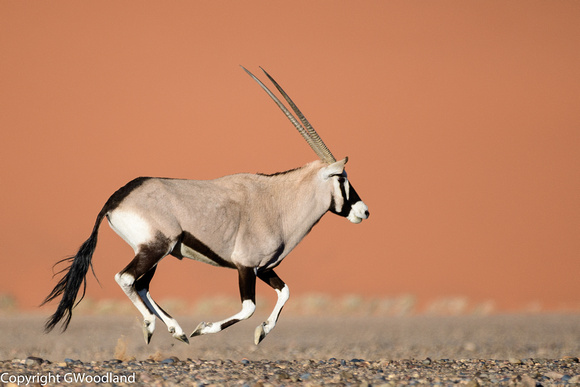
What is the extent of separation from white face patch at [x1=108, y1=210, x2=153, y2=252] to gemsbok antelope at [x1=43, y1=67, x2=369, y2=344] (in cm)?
1

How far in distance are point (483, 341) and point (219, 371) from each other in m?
12.1

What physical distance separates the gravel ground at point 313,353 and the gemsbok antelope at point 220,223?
681 mm

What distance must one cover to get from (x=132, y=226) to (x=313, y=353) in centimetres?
798

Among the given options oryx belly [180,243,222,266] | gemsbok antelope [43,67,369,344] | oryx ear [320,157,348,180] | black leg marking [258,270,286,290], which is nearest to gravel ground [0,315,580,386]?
gemsbok antelope [43,67,369,344]

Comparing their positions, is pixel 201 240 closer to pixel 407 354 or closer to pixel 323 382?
pixel 323 382

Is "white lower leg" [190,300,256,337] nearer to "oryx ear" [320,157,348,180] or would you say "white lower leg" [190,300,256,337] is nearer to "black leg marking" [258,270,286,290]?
"black leg marking" [258,270,286,290]

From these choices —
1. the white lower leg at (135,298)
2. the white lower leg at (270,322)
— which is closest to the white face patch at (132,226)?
the white lower leg at (135,298)

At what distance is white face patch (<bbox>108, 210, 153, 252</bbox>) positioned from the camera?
9648 mm

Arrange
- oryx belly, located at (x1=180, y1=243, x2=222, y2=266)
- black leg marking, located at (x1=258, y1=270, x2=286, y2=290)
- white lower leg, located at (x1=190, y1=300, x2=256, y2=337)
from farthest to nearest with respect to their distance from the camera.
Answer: black leg marking, located at (x1=258, y1=270, x2=286, y2=290)
oryx belly, located at (x1=180, y1=243, x2=222, y2=266)
white lower leg, located at (x1=190, y1=300, x2=256, y2=337)

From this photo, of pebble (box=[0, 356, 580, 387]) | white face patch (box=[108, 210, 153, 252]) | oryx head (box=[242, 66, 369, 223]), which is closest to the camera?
pebble (box=[0, 356, 580, 387])

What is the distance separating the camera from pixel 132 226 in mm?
9727

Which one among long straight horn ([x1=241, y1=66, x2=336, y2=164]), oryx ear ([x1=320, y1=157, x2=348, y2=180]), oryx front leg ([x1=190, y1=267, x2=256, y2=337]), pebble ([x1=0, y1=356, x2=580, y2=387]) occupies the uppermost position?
long straight horn ([x1=241, y1=66, x2=336, y2=164])

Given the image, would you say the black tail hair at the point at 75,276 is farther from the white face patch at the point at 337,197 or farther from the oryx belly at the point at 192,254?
the white face patch at the point at 337,197

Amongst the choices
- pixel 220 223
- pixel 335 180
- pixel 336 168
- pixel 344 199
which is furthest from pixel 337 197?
pixel 220 223
